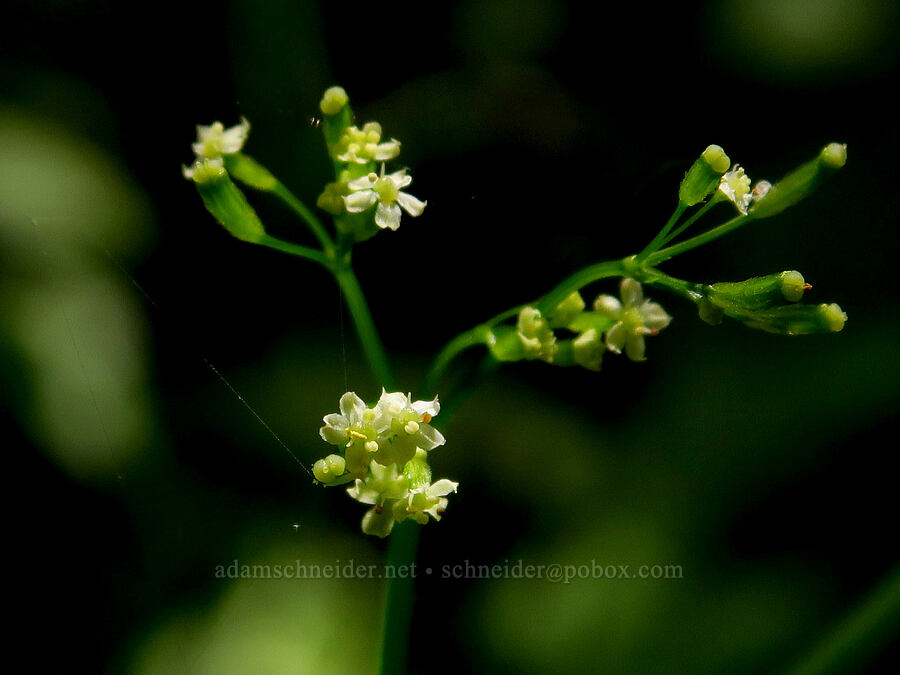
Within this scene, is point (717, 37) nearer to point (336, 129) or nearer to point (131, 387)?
point (336, 129)

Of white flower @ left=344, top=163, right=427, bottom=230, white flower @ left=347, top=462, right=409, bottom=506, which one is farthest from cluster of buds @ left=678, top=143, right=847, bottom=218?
white flower @ left=347, top=462, right=409, bottom=506

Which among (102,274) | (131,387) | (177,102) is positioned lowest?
(131,387)

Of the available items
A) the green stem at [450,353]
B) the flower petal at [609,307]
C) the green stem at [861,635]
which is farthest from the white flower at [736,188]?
the green stem at [861,635]

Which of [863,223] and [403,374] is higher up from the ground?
[863,223]

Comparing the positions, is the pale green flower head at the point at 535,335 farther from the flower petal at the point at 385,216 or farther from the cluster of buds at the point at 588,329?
the flower petal at the point at 385,216

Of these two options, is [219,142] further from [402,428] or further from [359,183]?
[402,428]

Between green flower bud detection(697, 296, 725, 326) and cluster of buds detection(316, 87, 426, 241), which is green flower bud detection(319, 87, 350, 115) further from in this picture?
green flower bud detection(697, 296, 725, 326)

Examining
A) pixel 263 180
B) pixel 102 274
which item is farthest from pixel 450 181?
pixel 102 274

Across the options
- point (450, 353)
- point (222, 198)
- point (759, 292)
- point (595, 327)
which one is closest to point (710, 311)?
point (759, 292)
